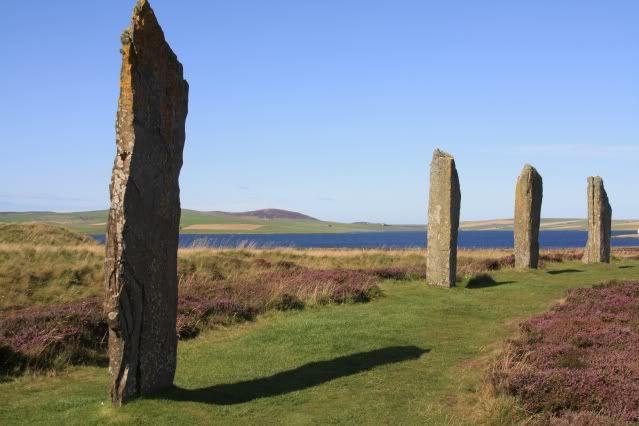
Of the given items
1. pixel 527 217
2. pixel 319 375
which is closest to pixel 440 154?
pixel 527 217

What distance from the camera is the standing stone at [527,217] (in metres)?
26.7

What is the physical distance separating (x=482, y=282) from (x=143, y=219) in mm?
16393

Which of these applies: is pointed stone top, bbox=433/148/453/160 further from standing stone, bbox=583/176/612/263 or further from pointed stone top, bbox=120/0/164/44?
pointed stone top, bbox=120/0/164/44

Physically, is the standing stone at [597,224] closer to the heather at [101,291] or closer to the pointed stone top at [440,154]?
the heather at [101,291]

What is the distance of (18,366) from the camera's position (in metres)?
11.4

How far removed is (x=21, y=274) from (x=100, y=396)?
11995 millimetres

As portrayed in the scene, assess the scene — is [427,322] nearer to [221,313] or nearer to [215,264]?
[221,313]

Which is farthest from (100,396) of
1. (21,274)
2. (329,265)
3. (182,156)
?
(329,265)

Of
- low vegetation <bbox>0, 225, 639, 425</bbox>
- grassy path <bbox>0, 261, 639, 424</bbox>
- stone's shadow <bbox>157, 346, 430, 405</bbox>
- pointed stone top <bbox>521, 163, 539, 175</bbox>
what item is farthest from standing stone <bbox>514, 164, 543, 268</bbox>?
stone's shadow <bbox>157, 346, 430, 405</bbox>

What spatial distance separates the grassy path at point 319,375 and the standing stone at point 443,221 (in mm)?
4071

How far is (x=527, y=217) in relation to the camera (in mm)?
26812

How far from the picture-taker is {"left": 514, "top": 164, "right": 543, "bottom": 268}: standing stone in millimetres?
26656

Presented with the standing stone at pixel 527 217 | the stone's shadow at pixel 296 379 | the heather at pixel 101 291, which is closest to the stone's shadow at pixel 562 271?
the standing stone at pixel 527 217

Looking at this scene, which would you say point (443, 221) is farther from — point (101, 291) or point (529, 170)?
point (101, 291)
